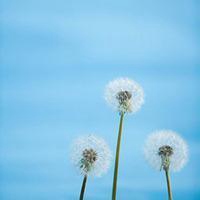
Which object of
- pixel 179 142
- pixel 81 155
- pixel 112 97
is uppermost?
pixel 112 97

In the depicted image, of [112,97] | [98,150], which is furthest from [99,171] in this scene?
[112,97]

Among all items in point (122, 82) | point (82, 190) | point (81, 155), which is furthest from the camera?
point (122, 82)

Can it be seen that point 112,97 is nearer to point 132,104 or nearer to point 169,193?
point 132,104

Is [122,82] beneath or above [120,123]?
above

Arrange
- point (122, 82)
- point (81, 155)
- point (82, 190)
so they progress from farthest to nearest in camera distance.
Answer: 1. point (122, 82)
2. point (81, 155)
3. point (82, 190)
